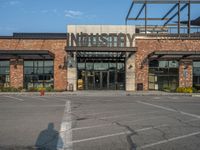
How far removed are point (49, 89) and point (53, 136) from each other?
25993 millimetres

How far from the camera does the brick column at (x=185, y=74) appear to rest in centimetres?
3803

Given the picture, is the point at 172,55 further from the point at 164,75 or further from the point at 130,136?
the point at 130,136

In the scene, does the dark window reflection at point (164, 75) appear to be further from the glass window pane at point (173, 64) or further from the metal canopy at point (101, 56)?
the metal canopy at point (101, 56)

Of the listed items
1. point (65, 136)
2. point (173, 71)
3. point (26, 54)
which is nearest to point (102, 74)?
point (173, 71)

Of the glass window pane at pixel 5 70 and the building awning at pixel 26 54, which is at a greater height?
the building awning at pixel 26 54

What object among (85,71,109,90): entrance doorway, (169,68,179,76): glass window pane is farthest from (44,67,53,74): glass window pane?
(169,68,179,76): glass window pane

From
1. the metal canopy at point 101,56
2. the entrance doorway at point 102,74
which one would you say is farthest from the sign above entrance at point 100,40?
the entrance doorway at point 102,74

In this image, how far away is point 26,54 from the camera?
3472 centimetres

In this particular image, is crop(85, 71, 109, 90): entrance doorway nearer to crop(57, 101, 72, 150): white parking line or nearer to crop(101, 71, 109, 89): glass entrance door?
crop(101, 71, 109, 89): glass entrance door

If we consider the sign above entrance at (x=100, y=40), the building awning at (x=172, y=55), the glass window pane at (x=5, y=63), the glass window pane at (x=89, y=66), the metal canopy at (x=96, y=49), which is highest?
the sign above entrance at (x=100, y=40)

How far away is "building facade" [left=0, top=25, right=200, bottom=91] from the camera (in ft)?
122

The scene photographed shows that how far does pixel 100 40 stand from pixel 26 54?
8.20 metres

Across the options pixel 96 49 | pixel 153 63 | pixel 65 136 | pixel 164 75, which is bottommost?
pixel 65 136

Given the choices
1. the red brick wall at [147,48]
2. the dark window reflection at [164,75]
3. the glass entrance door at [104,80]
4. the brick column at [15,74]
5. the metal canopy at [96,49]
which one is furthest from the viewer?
the glass entrance door at [104,80]
